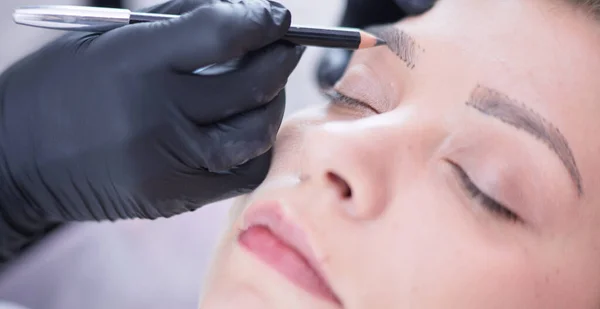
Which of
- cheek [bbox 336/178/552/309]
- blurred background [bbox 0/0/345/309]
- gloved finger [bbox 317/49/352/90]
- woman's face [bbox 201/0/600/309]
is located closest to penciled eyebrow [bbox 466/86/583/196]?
woman's face [bbox 201/0/600/309]

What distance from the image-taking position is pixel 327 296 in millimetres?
696

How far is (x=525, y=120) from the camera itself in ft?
2.30

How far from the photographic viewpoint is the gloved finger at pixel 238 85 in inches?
30.3

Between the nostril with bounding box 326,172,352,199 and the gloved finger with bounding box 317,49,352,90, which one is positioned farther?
the gloved finger with bounding box 317,49,352,90

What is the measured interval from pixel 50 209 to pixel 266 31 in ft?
1.44

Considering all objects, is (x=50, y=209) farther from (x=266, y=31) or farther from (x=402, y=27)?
(x=402, y=27)

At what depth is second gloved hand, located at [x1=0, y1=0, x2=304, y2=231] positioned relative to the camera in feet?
2.48

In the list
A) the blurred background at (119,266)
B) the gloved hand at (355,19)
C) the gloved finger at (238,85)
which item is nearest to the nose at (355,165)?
the gloved finger at (238,85)

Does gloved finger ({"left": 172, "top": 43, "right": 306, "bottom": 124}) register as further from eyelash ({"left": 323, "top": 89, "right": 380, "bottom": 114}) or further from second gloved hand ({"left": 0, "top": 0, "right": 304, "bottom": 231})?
eyelash ({"left": 323, "top": 89, "right": 380, "bottom": 114})

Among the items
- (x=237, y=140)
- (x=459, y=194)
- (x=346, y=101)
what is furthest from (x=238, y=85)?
(x=459, y=194)

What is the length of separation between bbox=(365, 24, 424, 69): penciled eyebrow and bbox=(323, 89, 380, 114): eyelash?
0.28ft

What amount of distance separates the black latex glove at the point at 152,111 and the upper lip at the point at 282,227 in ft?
0.27

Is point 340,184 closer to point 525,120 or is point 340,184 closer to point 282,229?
point 282,229

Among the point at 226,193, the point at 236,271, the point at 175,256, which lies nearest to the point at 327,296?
the point at 236,271
